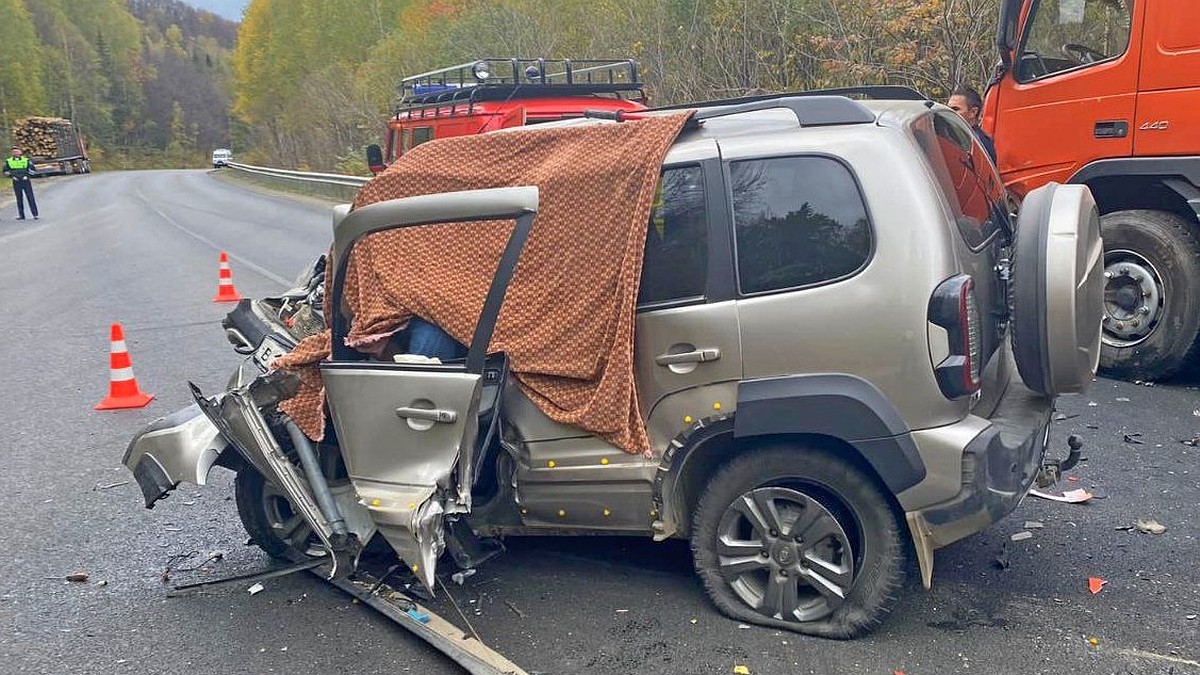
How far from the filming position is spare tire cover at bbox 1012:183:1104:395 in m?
3.36

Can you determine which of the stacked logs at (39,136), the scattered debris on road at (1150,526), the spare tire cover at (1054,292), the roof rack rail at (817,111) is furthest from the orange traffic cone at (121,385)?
the stacked logs at (39,136)

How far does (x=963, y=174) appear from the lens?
389 cm

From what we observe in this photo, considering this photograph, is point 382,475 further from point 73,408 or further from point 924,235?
point 73,408

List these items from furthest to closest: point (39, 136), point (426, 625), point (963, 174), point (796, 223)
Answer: point (39, 136) < point (963, 174) < point (426, 625) < point (796, 223)

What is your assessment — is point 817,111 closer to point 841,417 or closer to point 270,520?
point 841,417

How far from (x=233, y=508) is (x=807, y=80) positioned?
507 inches

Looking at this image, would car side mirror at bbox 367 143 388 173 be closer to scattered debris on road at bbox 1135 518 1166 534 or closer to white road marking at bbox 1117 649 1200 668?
scattered debris on road at bbox 1135 518 1166 534

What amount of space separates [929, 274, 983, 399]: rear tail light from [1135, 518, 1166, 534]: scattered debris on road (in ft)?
5.48

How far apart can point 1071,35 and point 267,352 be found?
18.2 feet

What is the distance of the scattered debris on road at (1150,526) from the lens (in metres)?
4.28

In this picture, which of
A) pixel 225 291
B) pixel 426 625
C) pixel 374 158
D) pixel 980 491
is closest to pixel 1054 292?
pixel 980 491

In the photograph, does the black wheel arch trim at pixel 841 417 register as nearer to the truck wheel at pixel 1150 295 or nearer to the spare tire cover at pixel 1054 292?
the spare tire cover at pixel 1054 292

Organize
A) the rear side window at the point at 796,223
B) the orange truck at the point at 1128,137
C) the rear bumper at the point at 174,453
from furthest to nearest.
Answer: the orange truck at the point at 1128,137 < the rear bumper at the point at 174,453 < the rear side window at the point at 796,223

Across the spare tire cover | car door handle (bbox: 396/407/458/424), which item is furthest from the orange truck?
car door handle (bbox: 396/407/458/424)
